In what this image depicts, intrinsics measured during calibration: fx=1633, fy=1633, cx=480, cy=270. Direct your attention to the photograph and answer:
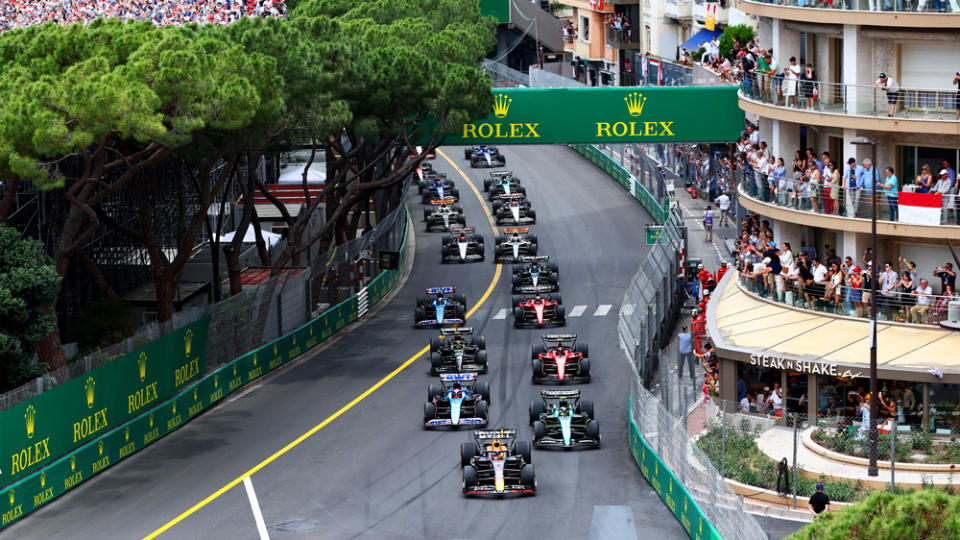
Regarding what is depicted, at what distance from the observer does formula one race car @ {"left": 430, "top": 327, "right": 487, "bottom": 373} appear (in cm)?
4609

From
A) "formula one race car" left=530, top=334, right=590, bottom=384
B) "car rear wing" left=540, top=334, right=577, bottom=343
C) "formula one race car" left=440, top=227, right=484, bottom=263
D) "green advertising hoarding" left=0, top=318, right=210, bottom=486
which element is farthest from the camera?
"formula one race car" left=440, top=227, right=484, bottom=263

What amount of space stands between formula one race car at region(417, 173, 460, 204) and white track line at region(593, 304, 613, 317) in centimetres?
2010

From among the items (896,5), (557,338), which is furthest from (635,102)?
(896,5)

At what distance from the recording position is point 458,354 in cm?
4631

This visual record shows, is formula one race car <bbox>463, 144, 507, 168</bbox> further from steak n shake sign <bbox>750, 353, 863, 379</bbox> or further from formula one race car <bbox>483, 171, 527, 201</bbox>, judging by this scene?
steak n shake sign <bbox>750, 353, 863, 379</bbox>

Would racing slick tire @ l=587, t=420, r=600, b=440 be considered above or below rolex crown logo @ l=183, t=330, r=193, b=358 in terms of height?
below

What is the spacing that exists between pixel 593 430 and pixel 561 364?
707 cm

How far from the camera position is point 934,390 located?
3841cm

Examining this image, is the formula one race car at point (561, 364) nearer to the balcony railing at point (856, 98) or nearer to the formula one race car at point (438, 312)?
the formula one race car at point (438, 312)

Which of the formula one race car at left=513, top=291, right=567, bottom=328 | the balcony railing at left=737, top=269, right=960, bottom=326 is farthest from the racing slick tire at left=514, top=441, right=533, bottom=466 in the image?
the formula one race car at left=513, top=291, right=567, bottom=328

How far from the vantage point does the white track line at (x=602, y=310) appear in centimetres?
5431

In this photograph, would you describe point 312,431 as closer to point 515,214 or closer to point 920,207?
point 920,207

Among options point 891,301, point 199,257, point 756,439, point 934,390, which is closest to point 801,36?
point 891,301

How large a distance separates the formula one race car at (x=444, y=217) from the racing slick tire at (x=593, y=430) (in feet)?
105
